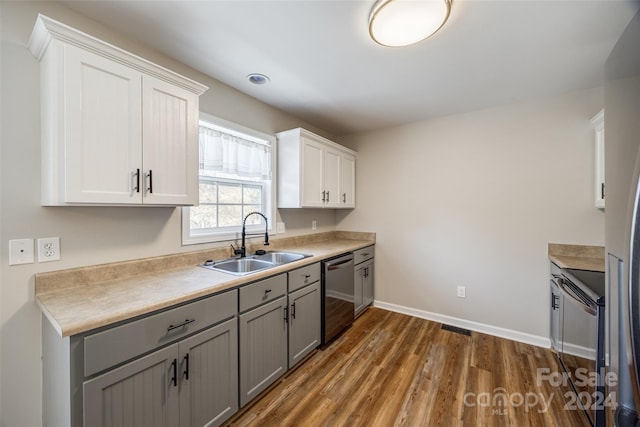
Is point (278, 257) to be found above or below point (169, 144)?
below

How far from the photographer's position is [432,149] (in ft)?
10.2

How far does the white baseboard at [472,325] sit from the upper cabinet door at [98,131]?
120 inches

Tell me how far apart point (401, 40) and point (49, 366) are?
2604 millimetres

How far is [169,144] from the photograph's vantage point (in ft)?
5.31

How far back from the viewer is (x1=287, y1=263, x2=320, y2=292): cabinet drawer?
6.71 feet

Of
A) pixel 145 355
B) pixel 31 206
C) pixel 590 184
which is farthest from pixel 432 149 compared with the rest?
pixel 31 206

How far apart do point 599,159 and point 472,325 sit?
1954 millimetres

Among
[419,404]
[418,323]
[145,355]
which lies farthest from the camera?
[418,323]

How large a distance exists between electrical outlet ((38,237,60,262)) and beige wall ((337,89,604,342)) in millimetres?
3024

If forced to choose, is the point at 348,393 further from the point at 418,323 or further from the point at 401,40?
the point at 401,40

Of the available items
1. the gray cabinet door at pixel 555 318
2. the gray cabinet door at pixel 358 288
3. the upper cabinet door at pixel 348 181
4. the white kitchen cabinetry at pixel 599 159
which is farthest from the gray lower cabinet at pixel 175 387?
the white kitchen cabinetry at pixel 599 159

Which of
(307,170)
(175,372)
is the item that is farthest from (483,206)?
(175,372)

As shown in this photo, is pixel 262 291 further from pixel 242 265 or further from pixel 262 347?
pixel 242 265

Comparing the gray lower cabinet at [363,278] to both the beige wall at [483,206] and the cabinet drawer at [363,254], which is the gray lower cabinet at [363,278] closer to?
the cabinet drawer at [363,254]
